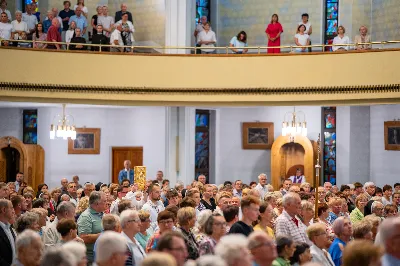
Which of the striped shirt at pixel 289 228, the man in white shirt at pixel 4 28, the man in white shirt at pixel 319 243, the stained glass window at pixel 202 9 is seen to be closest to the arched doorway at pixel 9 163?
the man in white shirt at pixel 4 28

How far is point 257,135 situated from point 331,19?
3.92 metres

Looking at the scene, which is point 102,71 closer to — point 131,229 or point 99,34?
point 99,34

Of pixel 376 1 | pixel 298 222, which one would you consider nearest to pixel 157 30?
pixel 376 1

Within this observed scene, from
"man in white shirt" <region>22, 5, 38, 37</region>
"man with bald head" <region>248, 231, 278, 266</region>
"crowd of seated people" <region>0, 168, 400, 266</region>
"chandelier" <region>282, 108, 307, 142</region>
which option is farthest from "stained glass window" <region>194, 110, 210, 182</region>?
"man with bald head" <region>248, 231, 278, 266</region>

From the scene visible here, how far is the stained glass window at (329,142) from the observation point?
2080 cm

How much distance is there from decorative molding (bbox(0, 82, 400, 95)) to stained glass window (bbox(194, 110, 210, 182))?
3.24 meters

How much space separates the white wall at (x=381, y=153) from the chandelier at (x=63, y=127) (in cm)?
792

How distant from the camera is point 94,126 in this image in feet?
69.8

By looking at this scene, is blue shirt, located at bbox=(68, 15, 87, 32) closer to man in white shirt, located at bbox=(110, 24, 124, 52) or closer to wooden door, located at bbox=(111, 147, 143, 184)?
man in white shirt, located at bbox=(110, 24, 124, 52)

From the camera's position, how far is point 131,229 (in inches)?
290

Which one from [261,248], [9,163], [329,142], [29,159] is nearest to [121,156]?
[29,159]

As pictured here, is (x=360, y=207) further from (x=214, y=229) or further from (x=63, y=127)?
(x=63, y=127)

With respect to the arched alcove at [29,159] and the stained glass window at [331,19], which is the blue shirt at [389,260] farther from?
the stained glass window at [331,19]

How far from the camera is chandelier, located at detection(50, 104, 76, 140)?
19.2 meters
